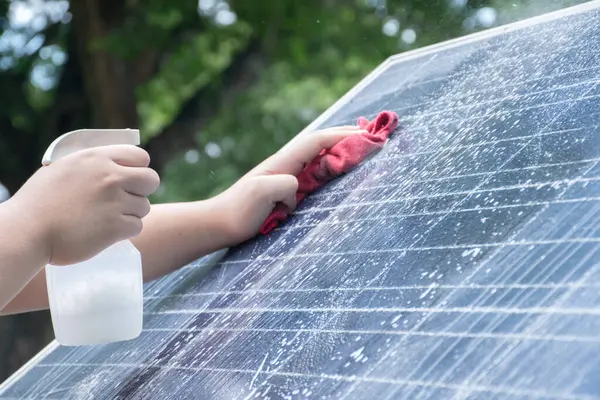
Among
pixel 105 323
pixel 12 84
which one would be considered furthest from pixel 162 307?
pixel 12 84

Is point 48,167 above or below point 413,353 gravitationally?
above

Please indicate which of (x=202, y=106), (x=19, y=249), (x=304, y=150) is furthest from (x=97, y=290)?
(x=202, y=106)

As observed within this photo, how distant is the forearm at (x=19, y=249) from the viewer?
3.69 ft

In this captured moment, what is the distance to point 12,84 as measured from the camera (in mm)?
5367

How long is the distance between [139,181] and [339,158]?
16.7 inches

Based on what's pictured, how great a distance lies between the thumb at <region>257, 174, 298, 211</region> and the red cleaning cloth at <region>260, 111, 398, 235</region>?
17mm

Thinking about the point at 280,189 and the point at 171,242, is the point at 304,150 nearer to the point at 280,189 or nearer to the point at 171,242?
the point at 280,189

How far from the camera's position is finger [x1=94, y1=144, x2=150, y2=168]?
1146mm

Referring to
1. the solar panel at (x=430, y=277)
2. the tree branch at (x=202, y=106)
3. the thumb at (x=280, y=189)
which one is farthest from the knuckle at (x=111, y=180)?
the tree branch at (x=202, y=106)

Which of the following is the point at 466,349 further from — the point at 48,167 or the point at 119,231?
the point at 48,167

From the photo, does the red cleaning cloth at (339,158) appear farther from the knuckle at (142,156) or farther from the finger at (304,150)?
the knuckle at (142,156)

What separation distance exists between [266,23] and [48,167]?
416 cm

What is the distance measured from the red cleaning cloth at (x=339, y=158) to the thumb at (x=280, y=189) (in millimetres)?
17

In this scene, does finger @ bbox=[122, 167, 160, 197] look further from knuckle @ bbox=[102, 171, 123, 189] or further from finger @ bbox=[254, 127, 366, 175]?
finger @ bbox=[254, 127, 366, 175]
